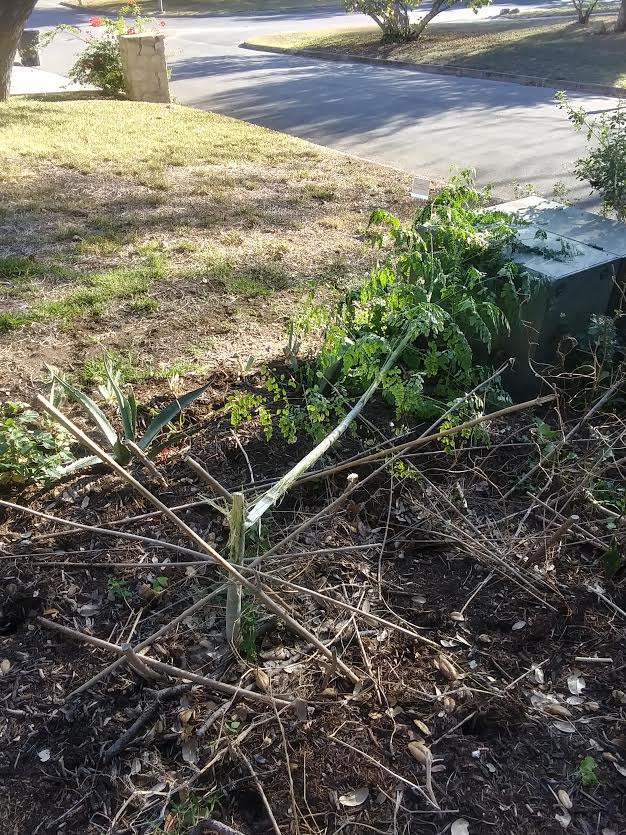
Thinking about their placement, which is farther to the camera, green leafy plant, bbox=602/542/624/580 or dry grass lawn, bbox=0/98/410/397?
dry grass lawn, bbox=0/98/410/397

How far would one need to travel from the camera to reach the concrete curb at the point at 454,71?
42.2 ft

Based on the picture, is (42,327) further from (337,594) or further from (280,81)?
(280,81)

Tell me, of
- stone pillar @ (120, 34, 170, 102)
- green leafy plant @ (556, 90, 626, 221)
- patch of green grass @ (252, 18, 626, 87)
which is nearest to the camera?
green leafy plant @ (556, 90, 626, 221)

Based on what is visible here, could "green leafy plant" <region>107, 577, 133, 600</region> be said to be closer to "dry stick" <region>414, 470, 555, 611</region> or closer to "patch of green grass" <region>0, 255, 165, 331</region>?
"dry stick" <region>414, 470, 555, 611</region>

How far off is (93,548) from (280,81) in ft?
47.6

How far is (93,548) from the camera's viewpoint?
2754mm

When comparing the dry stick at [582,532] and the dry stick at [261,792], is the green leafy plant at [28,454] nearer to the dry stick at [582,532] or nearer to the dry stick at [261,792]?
the dry stick at [261,792]

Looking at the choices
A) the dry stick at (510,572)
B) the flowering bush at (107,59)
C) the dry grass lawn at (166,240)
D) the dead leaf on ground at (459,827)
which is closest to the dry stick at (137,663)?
the dead leaf on ground at (459,827)

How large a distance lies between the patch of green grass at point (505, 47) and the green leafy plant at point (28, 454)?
1317 centimetres

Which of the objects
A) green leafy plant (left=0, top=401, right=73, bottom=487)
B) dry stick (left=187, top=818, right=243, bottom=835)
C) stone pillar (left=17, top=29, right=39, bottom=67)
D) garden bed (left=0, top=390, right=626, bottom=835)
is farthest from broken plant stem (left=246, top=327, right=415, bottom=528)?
stone pillar (left=17, top=29, right=39, bottom=67)

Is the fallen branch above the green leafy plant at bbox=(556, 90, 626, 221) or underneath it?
underneath

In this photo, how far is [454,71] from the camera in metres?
15.7

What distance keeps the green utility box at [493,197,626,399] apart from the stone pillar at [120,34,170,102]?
34.5 ft

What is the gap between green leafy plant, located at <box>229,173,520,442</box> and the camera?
300 cm
